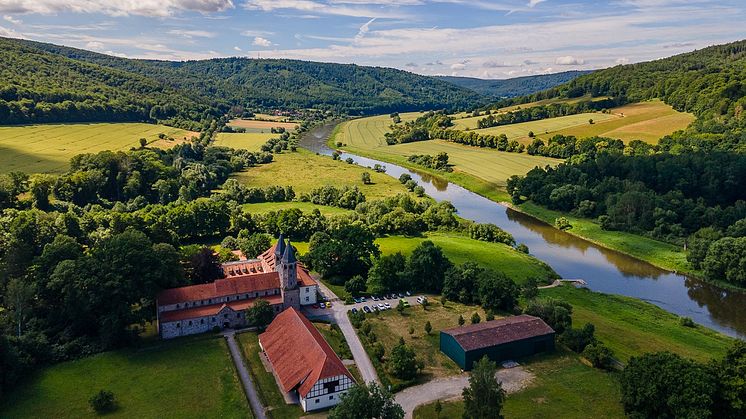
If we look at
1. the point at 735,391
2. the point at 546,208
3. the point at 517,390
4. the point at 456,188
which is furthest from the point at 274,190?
the point at 735,391

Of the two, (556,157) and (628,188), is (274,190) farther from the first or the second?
(556,157)

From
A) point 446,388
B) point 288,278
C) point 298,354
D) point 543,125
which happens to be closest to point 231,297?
point 288,278

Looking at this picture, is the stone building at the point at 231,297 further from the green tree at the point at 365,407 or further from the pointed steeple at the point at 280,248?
the green tree at the point at 365,407

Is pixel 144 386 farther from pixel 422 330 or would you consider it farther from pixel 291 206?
pixel 291 206

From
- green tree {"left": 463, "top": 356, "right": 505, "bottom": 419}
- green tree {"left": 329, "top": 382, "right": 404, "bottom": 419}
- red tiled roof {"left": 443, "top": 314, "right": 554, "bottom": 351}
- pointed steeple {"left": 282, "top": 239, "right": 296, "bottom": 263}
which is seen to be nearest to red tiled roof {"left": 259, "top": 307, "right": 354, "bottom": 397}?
green tree {"left": 329, "top": 382, "right": 404, "bottom": 419}

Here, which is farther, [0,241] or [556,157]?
[556,157]

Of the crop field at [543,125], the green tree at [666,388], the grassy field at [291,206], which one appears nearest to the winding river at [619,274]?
the green tree at [666,388]
